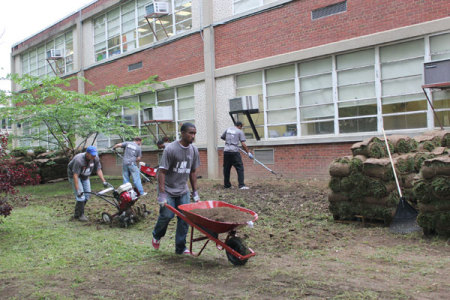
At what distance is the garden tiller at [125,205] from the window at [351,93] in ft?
21.3

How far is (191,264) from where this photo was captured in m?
5.87

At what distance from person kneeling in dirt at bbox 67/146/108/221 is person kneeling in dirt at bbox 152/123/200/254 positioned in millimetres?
3308

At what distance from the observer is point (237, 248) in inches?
219

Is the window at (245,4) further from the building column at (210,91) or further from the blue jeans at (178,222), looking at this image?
the blue jeans at (178,222)

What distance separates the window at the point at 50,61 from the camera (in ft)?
83.3

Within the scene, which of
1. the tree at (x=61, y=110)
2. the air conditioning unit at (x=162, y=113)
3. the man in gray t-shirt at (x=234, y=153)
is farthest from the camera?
the air conditioning unit at (x=162, y=113)

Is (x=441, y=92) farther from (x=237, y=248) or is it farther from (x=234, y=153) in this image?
(x=237, y=248)

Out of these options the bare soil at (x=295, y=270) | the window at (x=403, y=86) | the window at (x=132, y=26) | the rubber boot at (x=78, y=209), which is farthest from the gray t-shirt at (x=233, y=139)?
the window at (x=132, y=26)

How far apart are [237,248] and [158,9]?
14.3 metres

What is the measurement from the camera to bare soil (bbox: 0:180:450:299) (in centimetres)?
450

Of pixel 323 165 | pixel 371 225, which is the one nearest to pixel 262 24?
pixel 323 165

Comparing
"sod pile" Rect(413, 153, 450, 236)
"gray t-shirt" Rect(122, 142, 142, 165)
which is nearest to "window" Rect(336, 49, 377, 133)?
"sod pile" Rect(413, 153, 450, 236)

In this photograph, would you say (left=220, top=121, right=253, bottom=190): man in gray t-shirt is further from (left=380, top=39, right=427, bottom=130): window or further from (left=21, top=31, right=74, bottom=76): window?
(left=21, top=31, right=74, bottom=76): window

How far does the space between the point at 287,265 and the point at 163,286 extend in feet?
5.45
